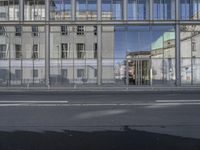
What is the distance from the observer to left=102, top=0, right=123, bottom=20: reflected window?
Result: 45.3 m

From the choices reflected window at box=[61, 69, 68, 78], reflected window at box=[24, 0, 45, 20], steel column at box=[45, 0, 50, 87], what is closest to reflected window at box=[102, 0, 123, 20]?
steel column at box=[45, 0, 50, 87]

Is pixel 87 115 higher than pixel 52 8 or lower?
lower

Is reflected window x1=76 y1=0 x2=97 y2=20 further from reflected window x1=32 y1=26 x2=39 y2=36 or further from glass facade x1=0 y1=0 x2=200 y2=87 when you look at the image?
reflected window x1=32 y1=26 x2=39 y2=36

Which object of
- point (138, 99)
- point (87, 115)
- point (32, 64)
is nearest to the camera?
point (87, 115)

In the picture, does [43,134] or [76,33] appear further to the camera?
[76,33]

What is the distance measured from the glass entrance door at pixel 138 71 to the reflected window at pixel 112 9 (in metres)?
4.92

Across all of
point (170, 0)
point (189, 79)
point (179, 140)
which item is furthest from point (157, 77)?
point (179, 140)

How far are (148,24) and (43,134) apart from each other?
39415 mm

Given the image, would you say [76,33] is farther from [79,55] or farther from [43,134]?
[43,134]

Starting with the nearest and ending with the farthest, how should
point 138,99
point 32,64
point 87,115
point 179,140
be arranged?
point 179,140
point 87,115
point 138,99
point 32,64

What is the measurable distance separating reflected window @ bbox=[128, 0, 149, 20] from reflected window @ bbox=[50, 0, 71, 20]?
6444 millimetres

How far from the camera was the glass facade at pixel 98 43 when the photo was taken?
146 ft

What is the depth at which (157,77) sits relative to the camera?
147ft

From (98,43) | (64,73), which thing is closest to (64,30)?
(98,43)
